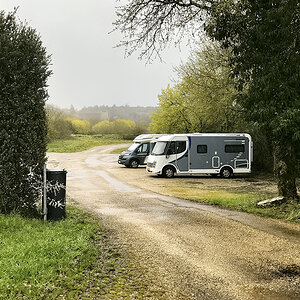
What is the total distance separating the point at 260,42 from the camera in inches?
368

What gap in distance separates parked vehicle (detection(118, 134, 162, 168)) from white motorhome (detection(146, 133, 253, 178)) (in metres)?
5.68

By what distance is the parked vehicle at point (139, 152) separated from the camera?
28016mm

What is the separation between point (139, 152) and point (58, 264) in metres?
23.5

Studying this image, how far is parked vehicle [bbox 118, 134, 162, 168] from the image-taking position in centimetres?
2802

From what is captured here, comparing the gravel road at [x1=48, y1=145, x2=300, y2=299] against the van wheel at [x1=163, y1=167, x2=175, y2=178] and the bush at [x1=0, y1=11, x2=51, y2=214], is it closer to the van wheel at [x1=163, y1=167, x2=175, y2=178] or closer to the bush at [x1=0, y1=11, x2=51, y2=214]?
the bush at [x1=0, y1=11, x2=51, y2=214]

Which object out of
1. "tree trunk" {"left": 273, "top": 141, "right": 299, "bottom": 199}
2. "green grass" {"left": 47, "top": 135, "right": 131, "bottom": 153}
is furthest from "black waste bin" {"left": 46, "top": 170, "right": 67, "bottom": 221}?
"green grass" {"left": 47, "top": 135, "right": 131, "bottom": 153}

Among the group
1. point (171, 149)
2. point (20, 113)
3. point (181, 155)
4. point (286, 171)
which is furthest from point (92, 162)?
point (20, 113)

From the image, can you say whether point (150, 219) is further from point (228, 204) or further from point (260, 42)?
point (260, 42)

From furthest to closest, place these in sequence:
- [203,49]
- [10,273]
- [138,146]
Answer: [138,146] → [203,49] → [10,273]

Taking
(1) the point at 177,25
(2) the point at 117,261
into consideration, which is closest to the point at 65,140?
(1) the point at 177,25

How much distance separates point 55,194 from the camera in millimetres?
7566

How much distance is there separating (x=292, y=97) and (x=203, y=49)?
12.6m

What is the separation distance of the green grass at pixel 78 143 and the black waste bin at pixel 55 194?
105 ft

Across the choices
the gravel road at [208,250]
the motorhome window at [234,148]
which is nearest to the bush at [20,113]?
the gravel road at [208,250]
